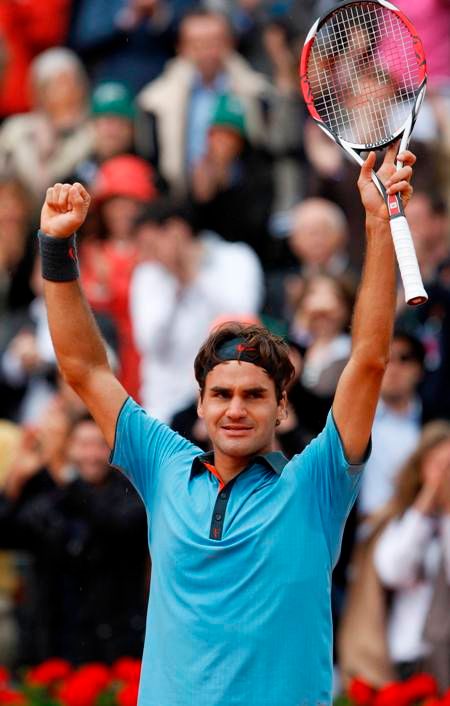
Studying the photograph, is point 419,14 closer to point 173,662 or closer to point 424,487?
point 424,487

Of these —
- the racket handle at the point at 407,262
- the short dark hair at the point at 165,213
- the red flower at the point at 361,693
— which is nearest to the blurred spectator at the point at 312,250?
the short dark hair at the point at 165,213

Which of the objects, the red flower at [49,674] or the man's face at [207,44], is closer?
the red flower at [49,674]

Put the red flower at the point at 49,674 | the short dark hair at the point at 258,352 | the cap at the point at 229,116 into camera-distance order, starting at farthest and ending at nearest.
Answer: the cap at the point at 229,116, the red flower at the point at 49,674, the short dark hair at the point at 258,352

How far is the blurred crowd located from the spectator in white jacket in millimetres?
11

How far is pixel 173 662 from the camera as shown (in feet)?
15.6

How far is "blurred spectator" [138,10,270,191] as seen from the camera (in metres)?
11.2

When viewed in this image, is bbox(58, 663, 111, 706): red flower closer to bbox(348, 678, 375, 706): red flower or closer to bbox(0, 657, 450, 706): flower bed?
bbox(0, 657, 450, 706): flower bed

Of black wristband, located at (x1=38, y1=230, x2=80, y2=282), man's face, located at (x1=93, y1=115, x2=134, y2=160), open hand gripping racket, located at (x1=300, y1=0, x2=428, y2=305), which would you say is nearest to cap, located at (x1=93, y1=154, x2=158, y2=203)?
man's face, located at (x1=93, y1=115, x2=134, y2=160)

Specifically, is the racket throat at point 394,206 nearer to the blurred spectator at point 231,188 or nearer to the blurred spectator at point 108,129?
the blurred spectator at point 231,188

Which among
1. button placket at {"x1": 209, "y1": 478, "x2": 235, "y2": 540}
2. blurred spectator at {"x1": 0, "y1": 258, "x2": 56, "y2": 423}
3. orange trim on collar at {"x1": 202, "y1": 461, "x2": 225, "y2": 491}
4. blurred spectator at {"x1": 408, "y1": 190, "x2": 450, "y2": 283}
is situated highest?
blurred spectator at {"x1": 408, "y1": 190, "x2": 450, "y2": 283}

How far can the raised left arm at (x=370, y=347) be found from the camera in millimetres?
4781

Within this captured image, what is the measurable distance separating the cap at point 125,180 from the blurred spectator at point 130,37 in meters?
1.16

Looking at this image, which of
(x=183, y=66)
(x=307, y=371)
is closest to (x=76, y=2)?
(x=183, y=66)

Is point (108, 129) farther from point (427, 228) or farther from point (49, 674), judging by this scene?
point (49, 674)
